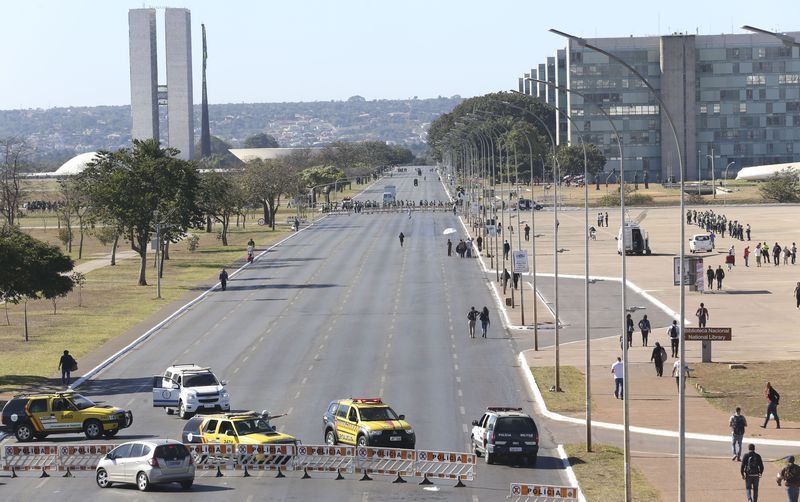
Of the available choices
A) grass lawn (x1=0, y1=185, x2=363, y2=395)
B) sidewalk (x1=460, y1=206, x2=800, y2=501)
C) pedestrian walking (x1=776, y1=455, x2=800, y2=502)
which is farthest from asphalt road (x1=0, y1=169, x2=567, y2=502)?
pedestrian walking (x1=776, y1=455, x2=800, y2=502)

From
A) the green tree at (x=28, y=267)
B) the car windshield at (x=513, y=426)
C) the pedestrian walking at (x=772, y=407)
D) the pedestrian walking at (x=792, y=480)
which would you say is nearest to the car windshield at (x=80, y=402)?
the car windshield at (x=513, y=426)

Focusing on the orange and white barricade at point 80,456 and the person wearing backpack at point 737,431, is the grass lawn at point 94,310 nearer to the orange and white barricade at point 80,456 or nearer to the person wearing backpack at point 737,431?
the orange and white barricade at point 80,456

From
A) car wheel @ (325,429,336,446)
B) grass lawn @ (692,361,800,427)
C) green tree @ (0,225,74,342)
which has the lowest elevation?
grass lawn @ (692,361,800,427)

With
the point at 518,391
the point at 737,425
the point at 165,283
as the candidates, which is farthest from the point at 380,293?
the point at 737,425

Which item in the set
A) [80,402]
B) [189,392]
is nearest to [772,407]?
[189,392]

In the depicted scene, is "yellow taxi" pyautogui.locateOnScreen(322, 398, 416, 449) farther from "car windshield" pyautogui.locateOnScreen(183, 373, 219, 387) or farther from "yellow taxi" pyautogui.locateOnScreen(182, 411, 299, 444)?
"car windshield" pyautogui.locateOnScreen(183, 373, 219, 387)

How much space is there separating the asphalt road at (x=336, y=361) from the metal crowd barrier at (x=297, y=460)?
50 centimetres

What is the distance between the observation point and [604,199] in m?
193

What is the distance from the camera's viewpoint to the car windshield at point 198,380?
48.1m

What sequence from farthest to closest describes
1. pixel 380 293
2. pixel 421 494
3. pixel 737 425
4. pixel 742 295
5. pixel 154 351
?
pixel 380 293, pixel 742 295, pixel 154 351, pixel 737 425, pixel 421 494

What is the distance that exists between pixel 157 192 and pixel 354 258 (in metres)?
17.6

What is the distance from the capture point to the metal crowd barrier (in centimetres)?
3631

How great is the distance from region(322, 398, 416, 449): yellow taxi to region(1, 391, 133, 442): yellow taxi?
7092mm

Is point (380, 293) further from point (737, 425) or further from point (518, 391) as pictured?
point (737, 425)
